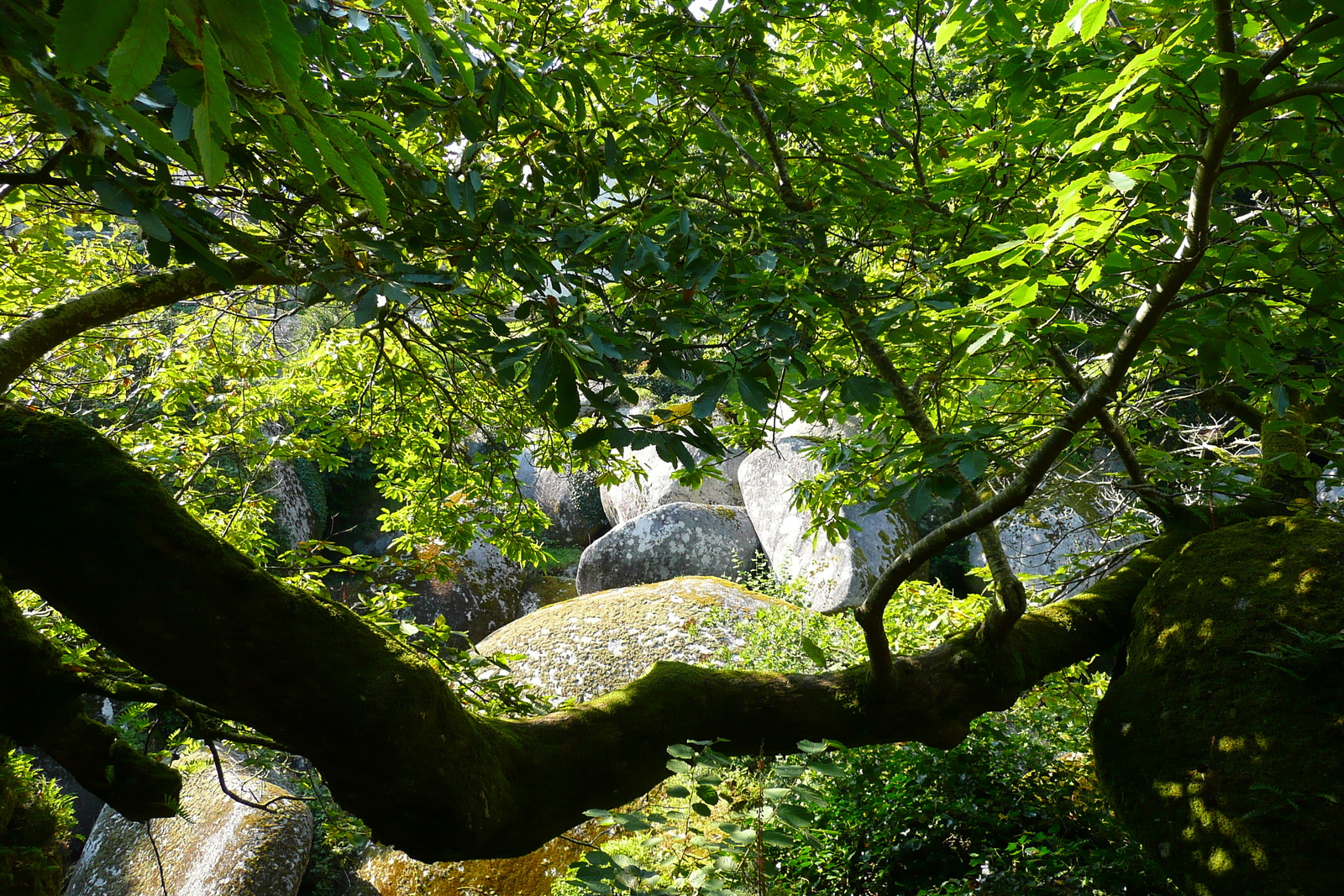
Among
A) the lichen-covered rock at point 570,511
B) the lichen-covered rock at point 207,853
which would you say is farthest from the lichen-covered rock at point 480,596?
the lichen-covered rock at point 207,853

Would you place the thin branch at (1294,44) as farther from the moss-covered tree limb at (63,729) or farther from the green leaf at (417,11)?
the moss-covered tree limb at (63,729)

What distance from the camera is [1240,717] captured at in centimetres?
240

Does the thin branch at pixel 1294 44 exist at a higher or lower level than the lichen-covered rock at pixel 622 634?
lower

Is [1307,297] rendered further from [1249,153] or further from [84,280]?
[84,280]

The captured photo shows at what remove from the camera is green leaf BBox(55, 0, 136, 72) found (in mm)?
556

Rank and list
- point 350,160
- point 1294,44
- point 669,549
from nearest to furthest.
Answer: point 350,160 < point 1294,44 < point 669,549

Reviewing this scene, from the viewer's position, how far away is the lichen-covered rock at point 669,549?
12.0 metres

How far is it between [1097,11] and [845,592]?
30.7ft

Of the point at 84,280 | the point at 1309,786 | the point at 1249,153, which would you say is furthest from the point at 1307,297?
the point at 84,280

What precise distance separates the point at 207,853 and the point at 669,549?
733 cm

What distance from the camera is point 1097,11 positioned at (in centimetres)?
115

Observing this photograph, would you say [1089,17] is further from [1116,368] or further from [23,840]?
[23,840]

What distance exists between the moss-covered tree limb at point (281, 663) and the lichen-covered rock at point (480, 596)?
10.1 m

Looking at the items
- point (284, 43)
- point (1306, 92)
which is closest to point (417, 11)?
point (284, 43)
